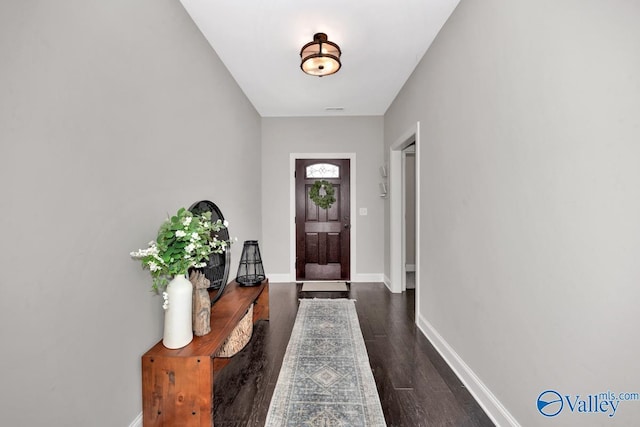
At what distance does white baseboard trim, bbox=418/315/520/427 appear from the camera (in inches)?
63.4

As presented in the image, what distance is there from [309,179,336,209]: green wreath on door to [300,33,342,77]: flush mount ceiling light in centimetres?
221

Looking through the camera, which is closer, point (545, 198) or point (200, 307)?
point (545, 198)

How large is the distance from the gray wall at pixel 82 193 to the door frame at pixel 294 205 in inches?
109

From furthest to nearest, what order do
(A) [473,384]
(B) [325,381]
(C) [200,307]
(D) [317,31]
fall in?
(D) [317,31], (B) [325,381], (A) [473,384], (C) [200,307]

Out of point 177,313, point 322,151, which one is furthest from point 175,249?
point 322,151

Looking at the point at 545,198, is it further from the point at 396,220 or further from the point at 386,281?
the point at 386,281

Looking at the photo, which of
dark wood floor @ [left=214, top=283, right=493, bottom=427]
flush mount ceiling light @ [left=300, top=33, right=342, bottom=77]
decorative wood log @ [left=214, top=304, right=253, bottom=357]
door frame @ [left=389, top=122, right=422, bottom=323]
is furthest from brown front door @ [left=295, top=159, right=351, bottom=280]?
decorative wood log @ [left=214, top=304, right=253, bottom=357]

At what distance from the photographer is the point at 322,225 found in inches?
190

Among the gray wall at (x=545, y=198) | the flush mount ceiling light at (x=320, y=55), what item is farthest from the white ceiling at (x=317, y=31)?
the gray wall at (x=545, y=198)

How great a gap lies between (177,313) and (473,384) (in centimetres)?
185

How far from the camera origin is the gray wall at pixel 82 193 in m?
0.96

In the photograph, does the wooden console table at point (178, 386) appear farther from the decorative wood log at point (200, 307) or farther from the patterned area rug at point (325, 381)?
the patterned area rug at point (325, 381)

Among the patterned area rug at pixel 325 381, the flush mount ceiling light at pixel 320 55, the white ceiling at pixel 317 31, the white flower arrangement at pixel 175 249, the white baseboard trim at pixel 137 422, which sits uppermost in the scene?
the white ceiling at pixel 317 31

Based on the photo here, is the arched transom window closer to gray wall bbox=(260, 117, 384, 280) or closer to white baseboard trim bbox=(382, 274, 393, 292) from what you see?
gray wall bbox=(260, 117, 384, 280)
